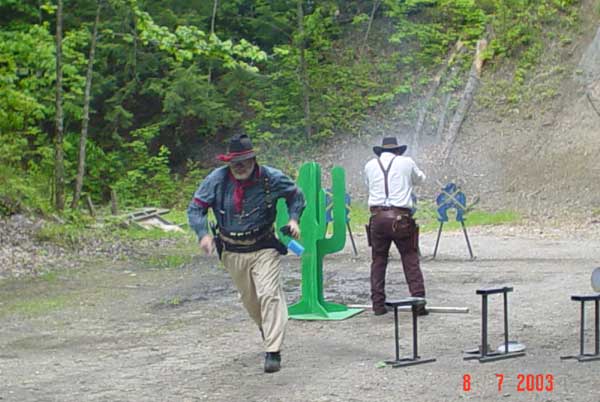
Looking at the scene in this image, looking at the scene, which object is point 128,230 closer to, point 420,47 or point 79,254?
point 79,254

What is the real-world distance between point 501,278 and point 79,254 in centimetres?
741

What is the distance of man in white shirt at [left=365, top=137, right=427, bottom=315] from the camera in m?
9.12

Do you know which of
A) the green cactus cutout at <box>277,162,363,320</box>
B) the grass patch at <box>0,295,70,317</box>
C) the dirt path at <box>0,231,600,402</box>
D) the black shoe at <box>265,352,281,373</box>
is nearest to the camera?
the dirt path at <box>0,231,600,402</box>

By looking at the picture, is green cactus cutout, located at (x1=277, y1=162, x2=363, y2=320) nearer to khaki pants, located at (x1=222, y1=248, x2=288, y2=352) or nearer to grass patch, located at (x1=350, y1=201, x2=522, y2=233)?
khaki pants, located at (x1=222, y1=248, x2=288, y2=352)

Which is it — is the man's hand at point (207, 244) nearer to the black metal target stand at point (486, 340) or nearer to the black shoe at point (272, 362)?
the black shoe at point (272, 362)

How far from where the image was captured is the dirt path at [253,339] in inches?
254

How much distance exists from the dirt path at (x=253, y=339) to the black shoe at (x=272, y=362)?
6cm

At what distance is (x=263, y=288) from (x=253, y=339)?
4.74 feet

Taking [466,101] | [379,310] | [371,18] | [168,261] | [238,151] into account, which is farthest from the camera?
[371,18]

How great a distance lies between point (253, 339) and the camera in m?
8.51

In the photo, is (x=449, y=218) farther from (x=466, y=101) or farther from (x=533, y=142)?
(x=466, y=101)

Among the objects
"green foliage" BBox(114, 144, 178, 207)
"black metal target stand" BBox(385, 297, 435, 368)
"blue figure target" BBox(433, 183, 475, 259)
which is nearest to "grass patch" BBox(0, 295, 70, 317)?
"black metal target stand" BBox(385, 297, 435, 368)

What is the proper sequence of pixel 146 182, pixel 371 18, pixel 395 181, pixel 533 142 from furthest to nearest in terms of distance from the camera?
pixel 371 18
pixel 146 182
pixel 533 142
pixel 395 181
